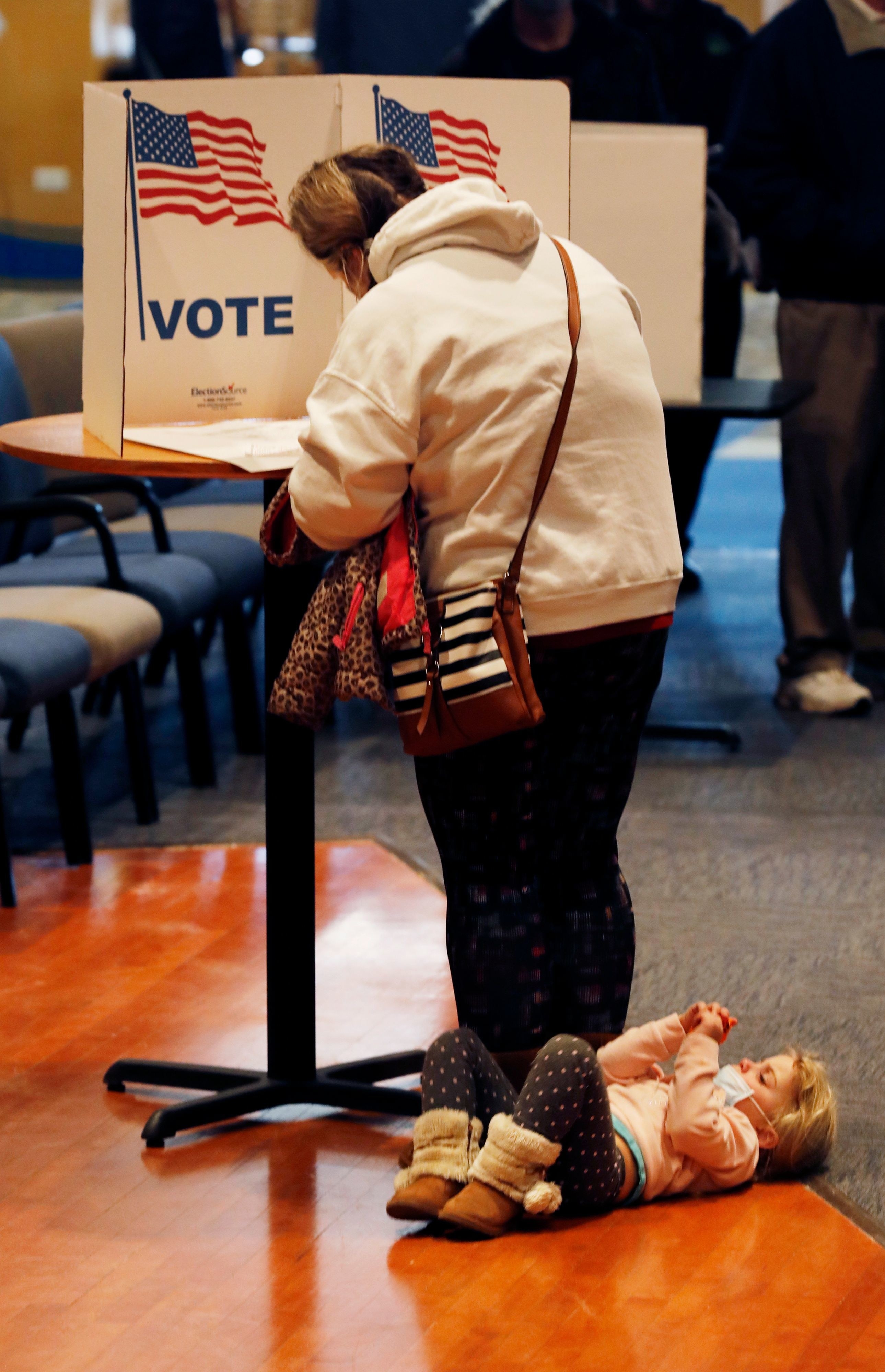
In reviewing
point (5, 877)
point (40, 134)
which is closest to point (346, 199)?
point (5, 877)

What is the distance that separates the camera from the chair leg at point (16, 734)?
16.4 ft

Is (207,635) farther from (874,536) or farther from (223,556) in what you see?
(874,536)

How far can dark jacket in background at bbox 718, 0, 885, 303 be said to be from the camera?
16.6 feet

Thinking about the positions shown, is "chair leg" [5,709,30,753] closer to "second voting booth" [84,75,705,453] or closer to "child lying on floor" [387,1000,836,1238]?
"second voting booth" [84,75,705,453]

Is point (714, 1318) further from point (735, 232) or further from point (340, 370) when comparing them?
point (735, 232)

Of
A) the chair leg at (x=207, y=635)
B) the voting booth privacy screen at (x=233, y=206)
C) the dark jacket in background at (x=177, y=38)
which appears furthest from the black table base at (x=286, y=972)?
the dark jacket in background at (x=177, y=38)

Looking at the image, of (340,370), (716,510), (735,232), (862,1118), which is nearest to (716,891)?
(862,1118)

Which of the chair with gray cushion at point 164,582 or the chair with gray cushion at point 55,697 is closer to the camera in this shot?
the chair with gray cushion at point 55,697

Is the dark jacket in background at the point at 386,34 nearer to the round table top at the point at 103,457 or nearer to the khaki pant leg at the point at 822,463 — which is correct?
the khaki pant leg at the point at 822,463

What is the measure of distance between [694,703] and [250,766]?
4.71 feet

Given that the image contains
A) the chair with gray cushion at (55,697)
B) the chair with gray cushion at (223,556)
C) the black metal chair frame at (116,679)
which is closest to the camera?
the chair with gray cushion at (55,697)

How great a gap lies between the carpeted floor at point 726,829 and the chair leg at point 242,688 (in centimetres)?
7

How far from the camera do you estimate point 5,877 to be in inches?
150

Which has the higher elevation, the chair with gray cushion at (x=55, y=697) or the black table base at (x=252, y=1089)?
the chair with gray cushion at (x=55, y=697)
